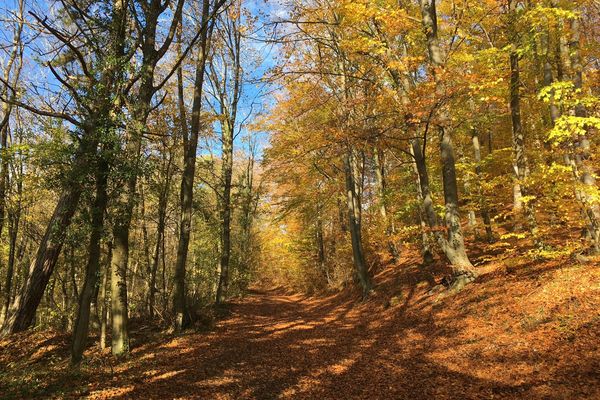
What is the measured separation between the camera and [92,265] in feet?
24.6

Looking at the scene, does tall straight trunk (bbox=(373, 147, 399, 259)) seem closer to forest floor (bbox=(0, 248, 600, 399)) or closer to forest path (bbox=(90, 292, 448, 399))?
forest floor (bbox=(0, 248, 600, 399))

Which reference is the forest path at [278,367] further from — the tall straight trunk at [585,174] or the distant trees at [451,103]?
the tall straight trunk at [585,174]

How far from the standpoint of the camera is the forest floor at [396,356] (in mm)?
5066

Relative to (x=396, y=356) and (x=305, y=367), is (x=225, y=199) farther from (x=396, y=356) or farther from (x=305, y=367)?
(x=396, y=356)

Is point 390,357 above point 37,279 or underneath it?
underneath

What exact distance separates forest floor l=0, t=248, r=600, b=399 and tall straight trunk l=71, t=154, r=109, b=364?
512 millimetres

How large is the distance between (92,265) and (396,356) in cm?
660

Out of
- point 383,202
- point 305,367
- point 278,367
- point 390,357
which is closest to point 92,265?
point 278,367

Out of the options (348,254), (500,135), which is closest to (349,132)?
(348,254)

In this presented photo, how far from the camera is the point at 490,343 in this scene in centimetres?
634

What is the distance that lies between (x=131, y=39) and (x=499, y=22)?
1050 cm

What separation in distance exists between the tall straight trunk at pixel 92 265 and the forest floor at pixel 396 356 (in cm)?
51

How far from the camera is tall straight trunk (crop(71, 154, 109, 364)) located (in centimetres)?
743

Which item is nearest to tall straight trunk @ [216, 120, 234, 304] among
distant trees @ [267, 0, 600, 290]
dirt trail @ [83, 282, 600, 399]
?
distant trees @ [267, 0, 600, 290]
